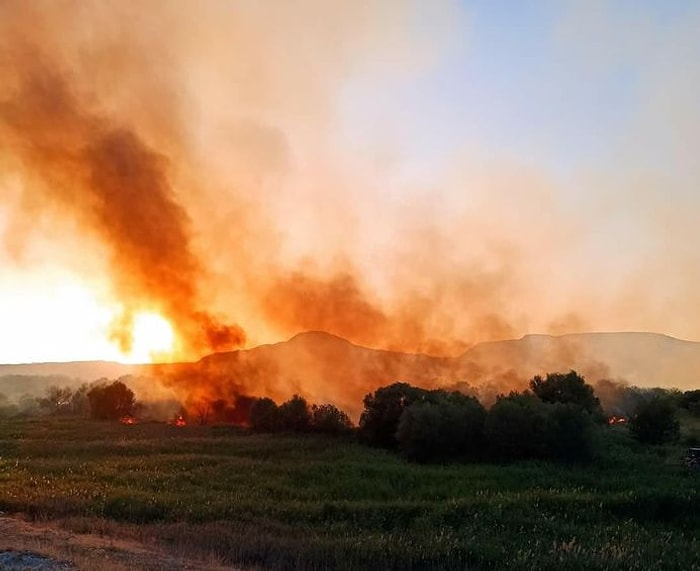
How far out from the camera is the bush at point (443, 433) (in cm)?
3781

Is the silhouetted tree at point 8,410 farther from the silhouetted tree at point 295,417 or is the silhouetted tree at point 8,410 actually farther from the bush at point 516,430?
the bush at point 516,430

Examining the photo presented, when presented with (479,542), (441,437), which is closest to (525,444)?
(441,437)

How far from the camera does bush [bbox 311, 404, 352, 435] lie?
49.0m

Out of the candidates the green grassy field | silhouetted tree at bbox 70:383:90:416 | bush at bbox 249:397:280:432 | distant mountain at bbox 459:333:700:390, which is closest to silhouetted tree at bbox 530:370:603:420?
the green grassy field

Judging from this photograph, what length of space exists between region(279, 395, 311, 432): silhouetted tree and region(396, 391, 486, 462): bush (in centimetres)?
1348

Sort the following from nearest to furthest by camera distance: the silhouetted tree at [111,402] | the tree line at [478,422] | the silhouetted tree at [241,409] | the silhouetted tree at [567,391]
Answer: the tree line at [478,422]
the silhouetted tree at [567,391]
the silhouetted tree at [241,409]
the silhouetted tree at [111,402]

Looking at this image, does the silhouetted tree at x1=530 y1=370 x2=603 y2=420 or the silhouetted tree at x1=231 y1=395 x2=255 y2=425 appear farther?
the silhouetted tree at x1=231 y1=395 x2=255 y2=425

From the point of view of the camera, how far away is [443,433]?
1496 inches

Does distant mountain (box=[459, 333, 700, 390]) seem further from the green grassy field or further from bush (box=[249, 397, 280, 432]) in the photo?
the green grassy field

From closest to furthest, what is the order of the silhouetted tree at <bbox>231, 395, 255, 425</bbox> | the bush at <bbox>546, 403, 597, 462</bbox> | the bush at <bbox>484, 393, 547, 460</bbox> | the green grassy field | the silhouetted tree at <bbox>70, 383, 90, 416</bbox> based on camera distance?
the green grassy field, the bush at <bbox>546, 403, 597, 462</bbox>, the bush at <bbox>484, 393, 547, 460</bbox>, the silhouetted tree at <bbox>231, 395, 255, 425</bbox>, the silhouetted tree at <bbox>70, 383, 90, 416</bbox>

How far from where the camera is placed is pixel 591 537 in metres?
19.1

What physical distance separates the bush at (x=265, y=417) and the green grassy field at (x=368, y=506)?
1253 centimetres

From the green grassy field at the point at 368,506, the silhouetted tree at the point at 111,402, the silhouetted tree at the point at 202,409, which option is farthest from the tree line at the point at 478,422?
the silhouetted tree at the point at 111,402

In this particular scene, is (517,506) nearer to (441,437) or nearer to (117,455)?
(441,437)
